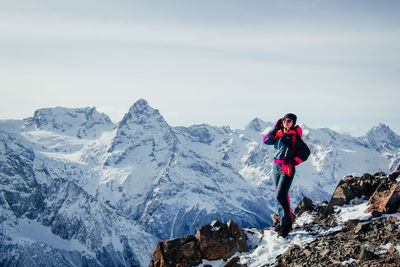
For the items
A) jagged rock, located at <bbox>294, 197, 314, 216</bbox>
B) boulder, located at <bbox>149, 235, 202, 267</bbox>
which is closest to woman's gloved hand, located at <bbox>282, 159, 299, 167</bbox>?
boulder, located at <bbox>149, 235, 202, 267</bbox>

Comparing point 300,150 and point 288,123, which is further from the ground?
point 288,123

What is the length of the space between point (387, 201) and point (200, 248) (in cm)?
982

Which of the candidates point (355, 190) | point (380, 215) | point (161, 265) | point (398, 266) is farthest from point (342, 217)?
point (161, 265)

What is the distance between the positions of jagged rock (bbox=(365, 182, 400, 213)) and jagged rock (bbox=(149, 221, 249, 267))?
23.1ft

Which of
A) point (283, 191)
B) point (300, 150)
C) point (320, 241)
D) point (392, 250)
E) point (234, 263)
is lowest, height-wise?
point (234, 263)

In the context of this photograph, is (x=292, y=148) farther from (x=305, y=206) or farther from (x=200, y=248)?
(x=305, y=206)

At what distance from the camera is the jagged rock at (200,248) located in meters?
19.0

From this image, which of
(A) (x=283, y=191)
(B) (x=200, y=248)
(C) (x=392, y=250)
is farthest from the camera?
(B) (x=200, y=248)

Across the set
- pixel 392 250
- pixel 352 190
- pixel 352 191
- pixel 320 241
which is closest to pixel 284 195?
pixel 320 241

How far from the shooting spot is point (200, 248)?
63.7ft

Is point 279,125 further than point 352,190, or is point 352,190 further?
point 352,190

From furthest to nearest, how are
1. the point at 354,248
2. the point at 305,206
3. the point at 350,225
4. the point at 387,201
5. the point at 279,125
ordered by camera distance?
the point at 305,206 → the point at 387,201 → the point at 279,125 → the point at 350,225 → the point at 354,248

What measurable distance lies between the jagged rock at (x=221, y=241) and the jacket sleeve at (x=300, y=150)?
5.26 metres

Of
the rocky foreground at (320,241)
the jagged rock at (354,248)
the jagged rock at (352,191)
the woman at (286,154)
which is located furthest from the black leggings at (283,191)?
the jagged rock at (352,191)
